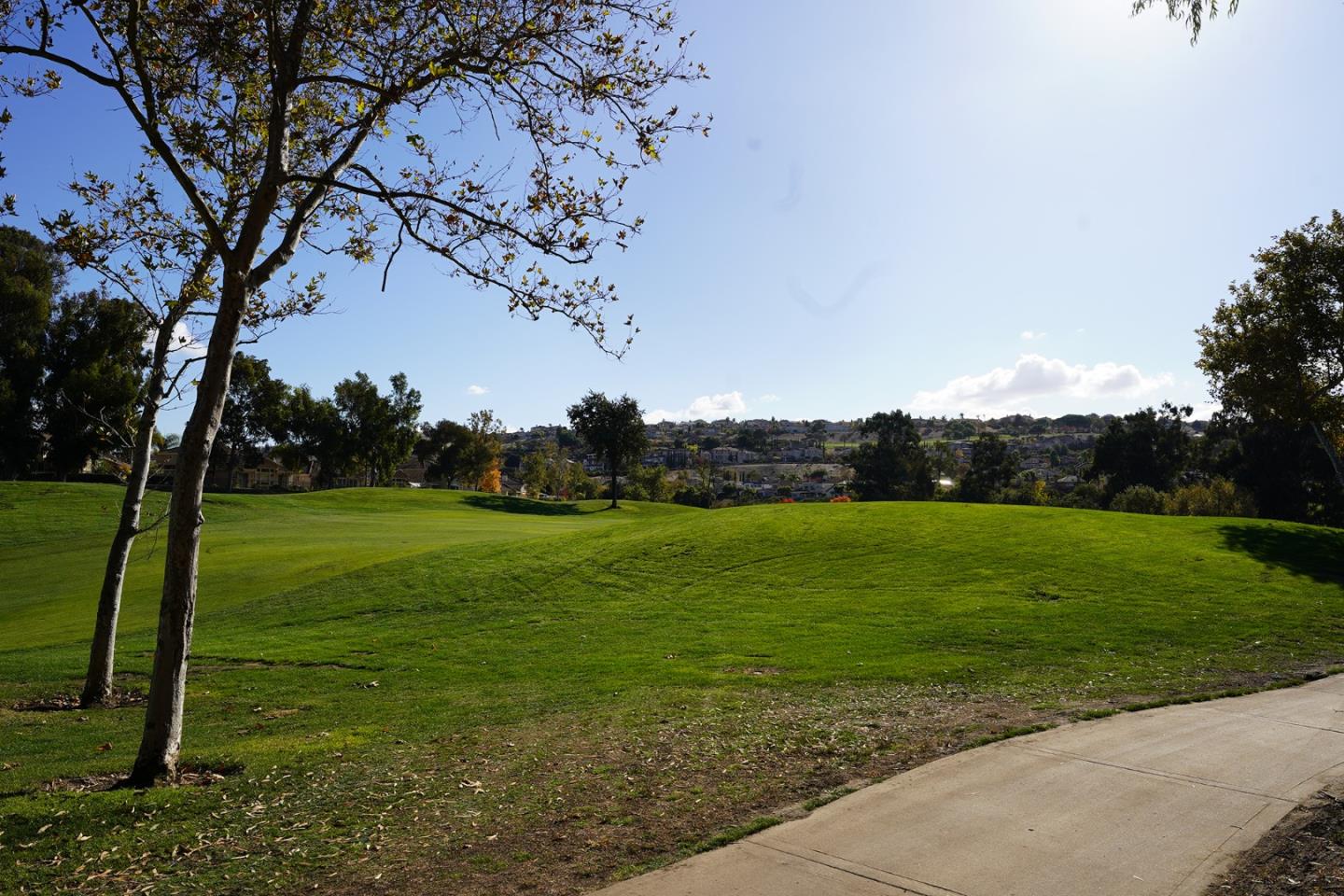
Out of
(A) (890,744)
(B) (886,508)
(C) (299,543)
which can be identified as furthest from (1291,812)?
(C) (299,543)

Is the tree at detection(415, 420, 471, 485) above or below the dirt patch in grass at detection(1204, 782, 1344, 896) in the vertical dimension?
above

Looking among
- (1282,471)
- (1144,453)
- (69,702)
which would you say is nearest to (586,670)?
(69,702)

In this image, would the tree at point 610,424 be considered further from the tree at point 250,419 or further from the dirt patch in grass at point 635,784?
the dirt patch in grass at point 635,784

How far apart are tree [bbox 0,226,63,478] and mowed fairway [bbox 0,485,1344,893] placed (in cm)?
3366

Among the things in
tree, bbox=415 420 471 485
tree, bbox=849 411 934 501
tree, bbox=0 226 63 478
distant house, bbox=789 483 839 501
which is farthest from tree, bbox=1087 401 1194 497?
tree, bbox=0 226 63 478

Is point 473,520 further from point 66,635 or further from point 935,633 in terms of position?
point 935,633

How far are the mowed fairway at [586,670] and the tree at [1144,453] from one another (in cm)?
5048

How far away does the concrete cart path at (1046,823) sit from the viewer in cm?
558

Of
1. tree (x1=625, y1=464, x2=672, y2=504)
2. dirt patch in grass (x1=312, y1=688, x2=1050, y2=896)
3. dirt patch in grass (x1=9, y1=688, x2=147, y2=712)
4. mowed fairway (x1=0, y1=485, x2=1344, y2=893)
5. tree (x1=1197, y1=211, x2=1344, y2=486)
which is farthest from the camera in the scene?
tree (x1=625, y1=464, x2=672, y2=504)

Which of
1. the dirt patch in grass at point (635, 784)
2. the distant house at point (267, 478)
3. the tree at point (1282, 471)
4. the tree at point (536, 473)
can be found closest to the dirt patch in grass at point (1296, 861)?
the dirt patch in grass at point (635, 784)

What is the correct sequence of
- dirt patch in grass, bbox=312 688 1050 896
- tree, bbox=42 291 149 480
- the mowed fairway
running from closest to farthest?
1. dirt patch in grass, bbox=312 688 1050 896
2. the mowed fairway
3. tree, bbox=42 291 149 480

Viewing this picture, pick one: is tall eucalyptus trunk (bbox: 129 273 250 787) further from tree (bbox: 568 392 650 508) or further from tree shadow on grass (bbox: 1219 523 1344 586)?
tree (bbox: 568 392 650 508)

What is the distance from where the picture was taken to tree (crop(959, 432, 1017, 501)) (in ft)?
277

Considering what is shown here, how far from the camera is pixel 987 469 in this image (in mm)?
84812
